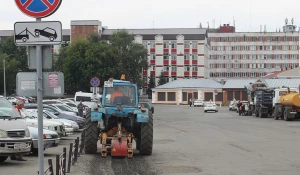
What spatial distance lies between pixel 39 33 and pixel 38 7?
353 millimetres

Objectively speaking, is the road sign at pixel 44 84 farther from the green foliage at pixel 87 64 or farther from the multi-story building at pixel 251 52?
the multi-story building at pixel 251 52

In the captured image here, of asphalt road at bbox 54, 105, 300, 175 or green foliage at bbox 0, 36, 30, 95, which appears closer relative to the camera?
asphalt road at bbox 54, 105, 300, 175

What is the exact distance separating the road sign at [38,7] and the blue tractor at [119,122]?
33.3 feet

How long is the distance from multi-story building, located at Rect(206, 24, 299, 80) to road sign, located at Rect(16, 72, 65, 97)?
5773 inches

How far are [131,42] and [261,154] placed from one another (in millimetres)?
92201

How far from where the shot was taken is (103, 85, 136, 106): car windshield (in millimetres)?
19359

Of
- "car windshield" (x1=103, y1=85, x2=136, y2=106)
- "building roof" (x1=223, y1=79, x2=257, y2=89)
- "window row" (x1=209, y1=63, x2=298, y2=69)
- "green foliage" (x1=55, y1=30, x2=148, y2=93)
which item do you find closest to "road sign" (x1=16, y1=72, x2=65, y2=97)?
"car windshield" (x1=103, y1=85, x2=136, y2=106)

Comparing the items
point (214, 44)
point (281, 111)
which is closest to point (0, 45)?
point (214, 44)

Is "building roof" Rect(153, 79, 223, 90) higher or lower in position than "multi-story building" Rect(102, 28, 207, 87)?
lower

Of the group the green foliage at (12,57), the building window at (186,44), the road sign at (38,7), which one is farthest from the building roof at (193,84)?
the road sign at (38,7)

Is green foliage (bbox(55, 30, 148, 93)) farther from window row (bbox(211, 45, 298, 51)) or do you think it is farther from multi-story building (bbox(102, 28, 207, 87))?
window row (bbox(211, 45, 298, 51))

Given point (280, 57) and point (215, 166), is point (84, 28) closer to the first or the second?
point (280, 57)

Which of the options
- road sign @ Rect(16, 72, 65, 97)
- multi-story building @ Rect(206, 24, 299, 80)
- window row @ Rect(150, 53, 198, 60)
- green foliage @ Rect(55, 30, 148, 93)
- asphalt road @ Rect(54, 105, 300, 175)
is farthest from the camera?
multi-story building @ Rect(206, 24, 299, 80)

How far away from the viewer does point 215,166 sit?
1589 cm
